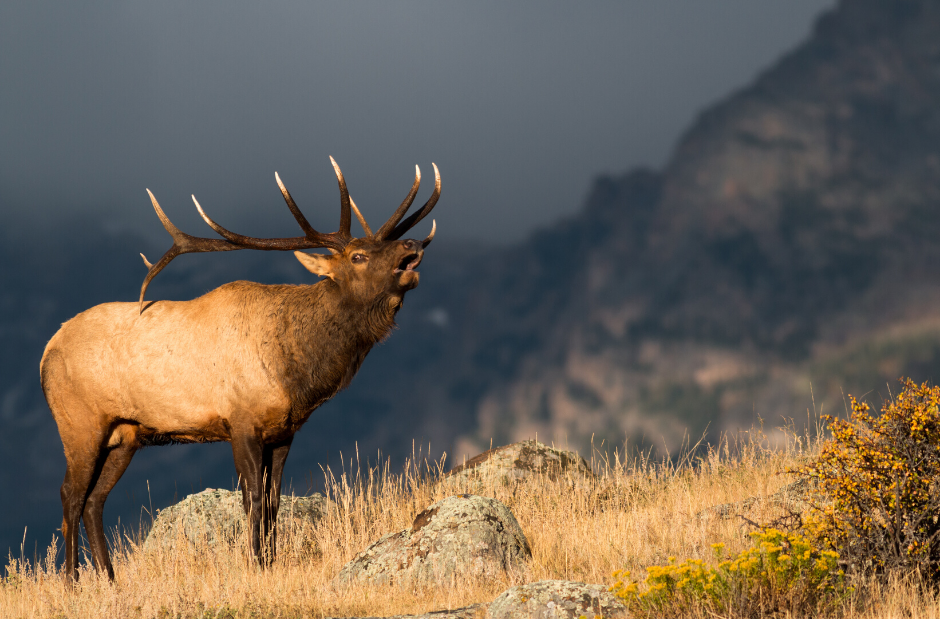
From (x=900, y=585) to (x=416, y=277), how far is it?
15.3ft

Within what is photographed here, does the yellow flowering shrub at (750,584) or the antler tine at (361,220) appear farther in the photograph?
the antler tine at (361,220)

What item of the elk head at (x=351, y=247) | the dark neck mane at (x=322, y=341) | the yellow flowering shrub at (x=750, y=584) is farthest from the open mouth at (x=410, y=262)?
the yellow flowering shrub at (x=750, y=584)

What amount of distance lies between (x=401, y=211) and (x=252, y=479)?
3020mm

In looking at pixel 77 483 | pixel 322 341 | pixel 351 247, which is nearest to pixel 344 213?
pixel 351 247

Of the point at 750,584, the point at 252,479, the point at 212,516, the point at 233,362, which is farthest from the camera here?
the point at 212,516

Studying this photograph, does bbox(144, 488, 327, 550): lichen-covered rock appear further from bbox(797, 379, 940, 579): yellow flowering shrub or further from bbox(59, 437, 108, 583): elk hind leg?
bbox(797, 379, 940, 579): yellow flowering shrub

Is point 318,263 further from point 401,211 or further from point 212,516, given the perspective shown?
point 212,516

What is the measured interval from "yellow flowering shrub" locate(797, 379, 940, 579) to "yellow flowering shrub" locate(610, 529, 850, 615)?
766 millimetres

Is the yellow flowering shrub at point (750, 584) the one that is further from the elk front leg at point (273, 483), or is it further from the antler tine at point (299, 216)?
the antler tine at point (299, 216)

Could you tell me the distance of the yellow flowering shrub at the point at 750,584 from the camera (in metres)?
4.90

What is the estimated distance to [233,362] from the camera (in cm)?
793

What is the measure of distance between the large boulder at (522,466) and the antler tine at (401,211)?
3849 mm

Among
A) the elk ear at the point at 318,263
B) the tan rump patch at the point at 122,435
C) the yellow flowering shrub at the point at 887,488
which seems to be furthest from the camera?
the tan rump patch at the point at 122,435

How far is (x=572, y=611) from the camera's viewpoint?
17.1 ft
